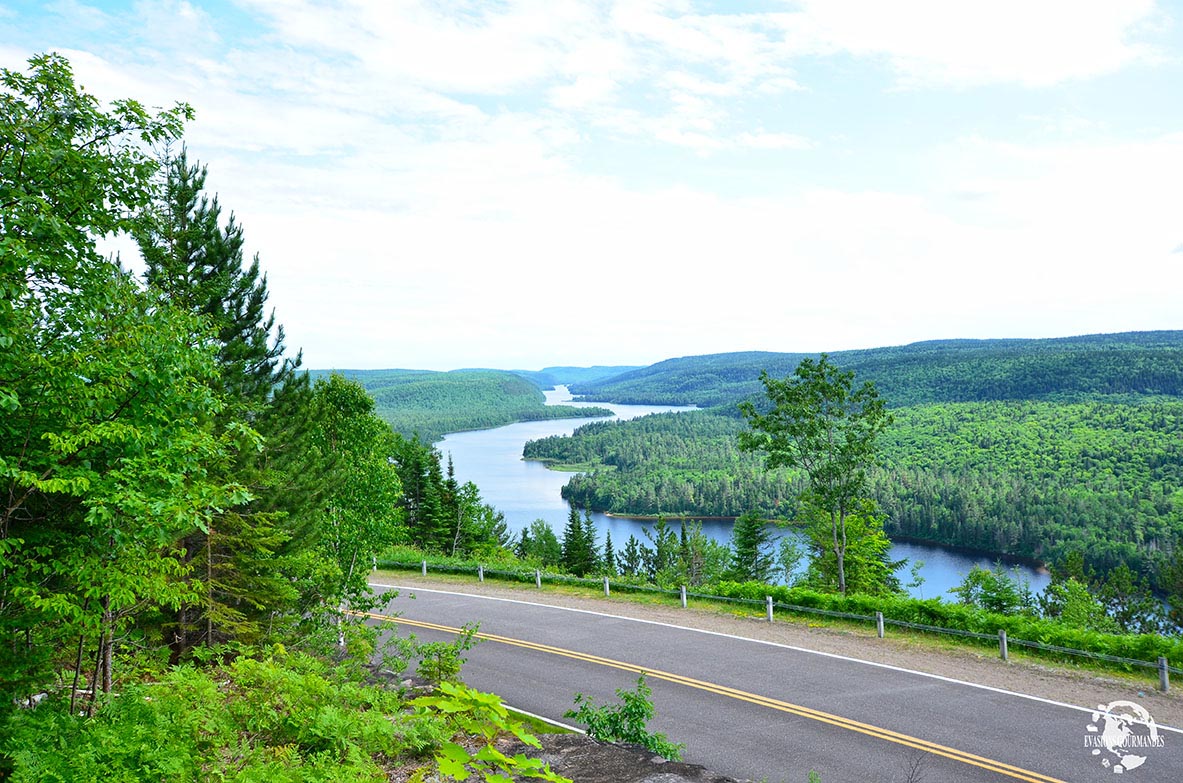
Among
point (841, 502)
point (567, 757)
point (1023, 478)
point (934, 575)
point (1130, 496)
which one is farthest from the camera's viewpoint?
point (1023, 478)

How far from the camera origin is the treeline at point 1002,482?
106 meters

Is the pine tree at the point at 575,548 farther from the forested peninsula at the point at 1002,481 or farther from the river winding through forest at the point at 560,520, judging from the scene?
the forested peninsula at the point at 1002,481

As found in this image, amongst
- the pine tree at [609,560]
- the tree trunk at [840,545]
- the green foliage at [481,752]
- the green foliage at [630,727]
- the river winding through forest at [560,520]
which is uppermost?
the green foliage at [481,752]

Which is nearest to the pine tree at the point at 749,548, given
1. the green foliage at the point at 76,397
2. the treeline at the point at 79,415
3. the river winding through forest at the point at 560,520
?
the river winding through forest at the point at 560,520

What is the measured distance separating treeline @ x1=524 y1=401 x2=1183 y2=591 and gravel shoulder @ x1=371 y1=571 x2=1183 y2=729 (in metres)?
59.5

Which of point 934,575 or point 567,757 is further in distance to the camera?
point 934,575

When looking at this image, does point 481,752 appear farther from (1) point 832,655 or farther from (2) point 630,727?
(1) point 832,655

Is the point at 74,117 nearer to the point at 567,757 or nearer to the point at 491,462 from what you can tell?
the point at 567,757

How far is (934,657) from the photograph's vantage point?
1658 cm

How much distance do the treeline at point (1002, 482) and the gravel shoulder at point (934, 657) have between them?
59.5 meters

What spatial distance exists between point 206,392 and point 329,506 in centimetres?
1289

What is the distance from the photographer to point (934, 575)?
90.5 meters

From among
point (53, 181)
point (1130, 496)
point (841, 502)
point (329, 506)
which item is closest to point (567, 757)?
point (53, 181)

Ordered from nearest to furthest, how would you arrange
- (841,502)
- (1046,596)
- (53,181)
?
(53,181), (841,502), (1046,596)
